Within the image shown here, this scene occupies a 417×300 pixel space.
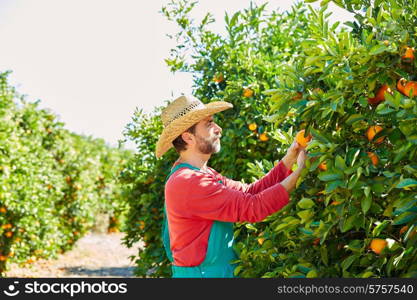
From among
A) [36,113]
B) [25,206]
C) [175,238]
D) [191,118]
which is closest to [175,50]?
[191,118]

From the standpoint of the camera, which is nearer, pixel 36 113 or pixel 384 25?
pixel 384 25

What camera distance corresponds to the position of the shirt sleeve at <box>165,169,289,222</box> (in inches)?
96.3

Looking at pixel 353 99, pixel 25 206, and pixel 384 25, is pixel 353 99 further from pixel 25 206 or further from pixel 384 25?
pixel 25 206

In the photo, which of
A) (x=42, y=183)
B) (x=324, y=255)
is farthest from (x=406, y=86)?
(x=42, y=183)

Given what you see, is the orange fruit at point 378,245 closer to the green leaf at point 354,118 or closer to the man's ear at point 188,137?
the green leaf at point 354,118

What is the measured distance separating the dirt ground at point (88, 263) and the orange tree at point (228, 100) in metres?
2.54

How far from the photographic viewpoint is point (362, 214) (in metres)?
2.10

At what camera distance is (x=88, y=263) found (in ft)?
34.9

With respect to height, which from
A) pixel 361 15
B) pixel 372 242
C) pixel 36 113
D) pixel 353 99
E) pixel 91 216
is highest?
pixel 36 113

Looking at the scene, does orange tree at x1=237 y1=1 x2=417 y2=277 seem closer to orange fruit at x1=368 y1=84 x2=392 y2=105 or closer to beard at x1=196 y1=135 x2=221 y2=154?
orange fruit at x1=368 y1=84 x2=392 y2=105

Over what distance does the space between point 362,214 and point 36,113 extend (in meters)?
9.16

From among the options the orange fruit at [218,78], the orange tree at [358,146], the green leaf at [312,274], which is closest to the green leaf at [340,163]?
the orange tree at [358,146]

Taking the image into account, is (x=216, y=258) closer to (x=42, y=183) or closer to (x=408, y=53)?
(x=408, y=53)

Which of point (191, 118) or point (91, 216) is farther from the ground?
point (91, 216)
